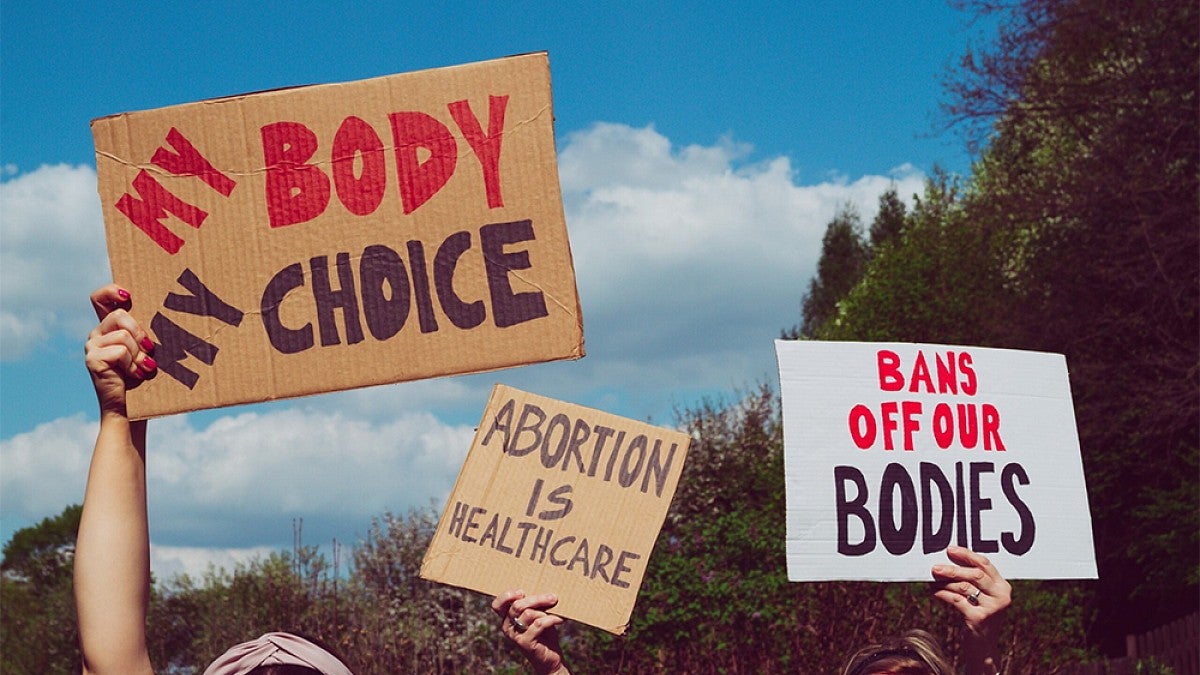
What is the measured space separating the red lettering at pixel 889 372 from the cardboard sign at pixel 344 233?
1.15m

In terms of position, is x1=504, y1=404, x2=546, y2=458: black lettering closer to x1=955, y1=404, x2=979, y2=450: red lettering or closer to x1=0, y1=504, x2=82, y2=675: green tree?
x1=955, y1=404, x2=979, y2=450: red lettering

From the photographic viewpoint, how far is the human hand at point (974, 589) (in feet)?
11.4

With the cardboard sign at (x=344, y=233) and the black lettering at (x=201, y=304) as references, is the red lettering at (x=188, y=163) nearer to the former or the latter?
the cardboard sign at (x=344, y=233)

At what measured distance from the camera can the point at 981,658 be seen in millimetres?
3381

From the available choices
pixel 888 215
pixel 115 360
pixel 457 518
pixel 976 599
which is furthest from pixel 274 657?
pixel 888 215

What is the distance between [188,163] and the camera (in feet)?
11.7

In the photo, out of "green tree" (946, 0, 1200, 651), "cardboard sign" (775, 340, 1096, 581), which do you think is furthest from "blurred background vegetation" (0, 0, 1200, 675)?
"cardboard sign" (775, 340, 1096, 581)

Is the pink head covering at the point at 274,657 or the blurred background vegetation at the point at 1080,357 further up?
the blurred background vegetation at the point at 1080,357

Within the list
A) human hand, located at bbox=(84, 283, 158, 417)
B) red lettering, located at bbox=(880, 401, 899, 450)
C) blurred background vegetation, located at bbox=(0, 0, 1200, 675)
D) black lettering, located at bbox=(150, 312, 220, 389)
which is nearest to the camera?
human hand, located at bbox=(84, 283, 158, 417)

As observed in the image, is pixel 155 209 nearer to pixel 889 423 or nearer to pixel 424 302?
pixel 424 302

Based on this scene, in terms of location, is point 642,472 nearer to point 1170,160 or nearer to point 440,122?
point 440,122

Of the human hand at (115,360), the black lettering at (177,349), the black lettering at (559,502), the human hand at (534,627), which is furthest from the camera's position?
the black lettering at (559,502)

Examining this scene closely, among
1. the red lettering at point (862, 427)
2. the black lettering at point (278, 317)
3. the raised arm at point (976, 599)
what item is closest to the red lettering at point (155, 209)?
the black lettering at point (278, 317)

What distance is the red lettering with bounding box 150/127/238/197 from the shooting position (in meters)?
3.55
